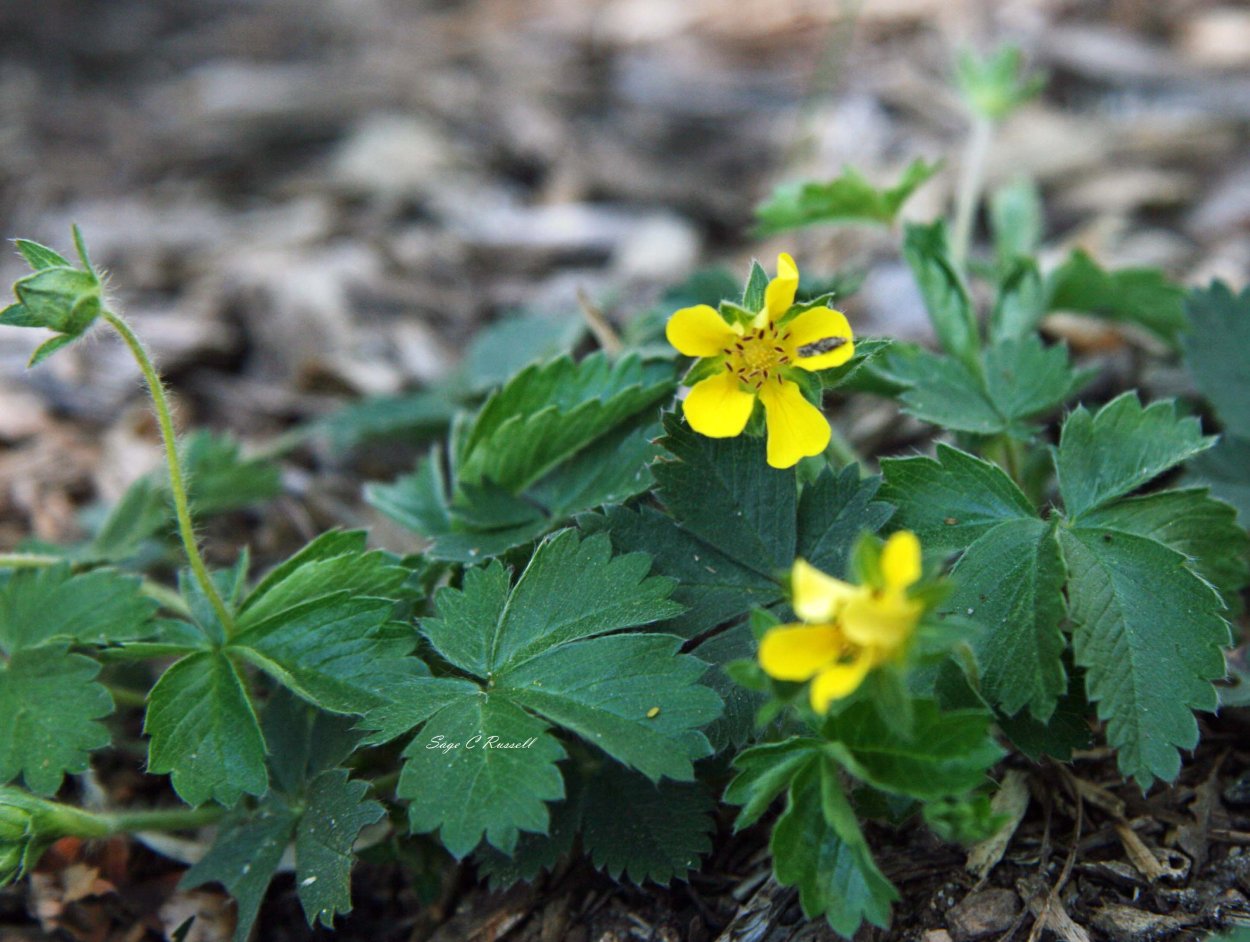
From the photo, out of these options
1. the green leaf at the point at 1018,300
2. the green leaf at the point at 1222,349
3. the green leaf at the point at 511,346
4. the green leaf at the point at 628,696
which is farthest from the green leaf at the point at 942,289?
the green leaf at the point at 628,696

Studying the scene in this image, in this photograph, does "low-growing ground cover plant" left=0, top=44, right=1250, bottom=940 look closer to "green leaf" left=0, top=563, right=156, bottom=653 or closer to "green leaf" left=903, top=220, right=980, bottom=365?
"green leaf" left=0, top=563, right=156, bottom=653

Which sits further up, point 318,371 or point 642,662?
point 642,662

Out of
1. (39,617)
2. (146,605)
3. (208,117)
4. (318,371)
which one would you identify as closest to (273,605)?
(146,605)

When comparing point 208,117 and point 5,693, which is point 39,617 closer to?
point 5,693

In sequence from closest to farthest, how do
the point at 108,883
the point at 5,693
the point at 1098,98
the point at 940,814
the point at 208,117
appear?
the point at 940,814
the point at 5,693
the point at 108,883
the point at 1098,98
the point at 208,117

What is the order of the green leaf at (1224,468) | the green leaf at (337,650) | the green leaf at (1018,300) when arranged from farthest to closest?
the green leaf at (1018,300)
the green leaf at (1224,468)
the green leaf at (337,650)

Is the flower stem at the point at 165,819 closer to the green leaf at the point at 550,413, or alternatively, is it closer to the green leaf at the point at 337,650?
the green leaf at the point at 337,650

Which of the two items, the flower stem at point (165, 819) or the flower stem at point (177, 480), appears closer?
the flower stem at point (177, 480)
